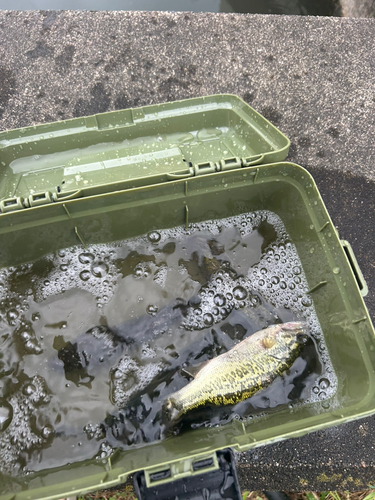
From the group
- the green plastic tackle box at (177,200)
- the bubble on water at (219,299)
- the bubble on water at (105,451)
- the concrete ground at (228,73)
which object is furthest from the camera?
the concrete ground at (228,73)

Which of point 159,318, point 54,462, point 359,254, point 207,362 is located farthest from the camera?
point 359,254

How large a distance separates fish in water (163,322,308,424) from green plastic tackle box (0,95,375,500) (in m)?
0.17

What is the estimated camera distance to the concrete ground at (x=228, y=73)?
2.79 m

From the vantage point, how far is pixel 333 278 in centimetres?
182

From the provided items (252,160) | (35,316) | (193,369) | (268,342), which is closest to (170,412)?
(193,369)

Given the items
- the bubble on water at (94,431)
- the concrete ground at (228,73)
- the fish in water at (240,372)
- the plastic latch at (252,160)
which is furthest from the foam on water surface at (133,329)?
the concrete ground at (228,73)

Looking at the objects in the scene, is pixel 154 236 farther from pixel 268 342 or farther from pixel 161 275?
pixel 268 342

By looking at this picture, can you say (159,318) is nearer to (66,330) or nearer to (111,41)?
(66,330)

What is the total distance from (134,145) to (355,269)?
169cm

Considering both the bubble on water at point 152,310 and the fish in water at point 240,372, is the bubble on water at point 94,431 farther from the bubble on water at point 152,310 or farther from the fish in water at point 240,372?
the bubble on water at point 152,310

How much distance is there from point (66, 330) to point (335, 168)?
266 centimetres

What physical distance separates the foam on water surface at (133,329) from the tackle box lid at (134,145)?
486 mm

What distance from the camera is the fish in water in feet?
5.69

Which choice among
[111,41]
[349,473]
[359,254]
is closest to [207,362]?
[349,473]
